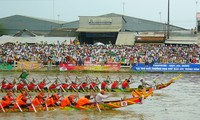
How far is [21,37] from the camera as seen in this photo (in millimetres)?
48312

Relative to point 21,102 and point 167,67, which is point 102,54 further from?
point 21,102

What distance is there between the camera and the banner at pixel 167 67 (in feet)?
116

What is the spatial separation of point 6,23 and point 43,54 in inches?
808

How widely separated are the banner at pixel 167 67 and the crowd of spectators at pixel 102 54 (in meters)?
0.46

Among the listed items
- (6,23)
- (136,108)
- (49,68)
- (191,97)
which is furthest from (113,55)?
(6,23)

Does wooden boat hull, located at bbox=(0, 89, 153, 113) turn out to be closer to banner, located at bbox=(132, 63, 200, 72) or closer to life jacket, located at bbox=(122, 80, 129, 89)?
life jacket, located at bbox=(122, 80, 129, 89)

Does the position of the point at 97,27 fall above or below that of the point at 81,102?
above

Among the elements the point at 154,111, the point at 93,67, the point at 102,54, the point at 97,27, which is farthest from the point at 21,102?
the point at 97,27

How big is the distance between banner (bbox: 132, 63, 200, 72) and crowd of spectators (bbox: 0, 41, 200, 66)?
0.46 m

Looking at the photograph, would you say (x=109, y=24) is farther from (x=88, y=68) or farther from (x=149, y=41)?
(x=88, y=68)

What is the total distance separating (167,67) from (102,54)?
5.99 metres

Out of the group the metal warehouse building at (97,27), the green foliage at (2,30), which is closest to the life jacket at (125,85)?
the metal warehouse building at (97,27)

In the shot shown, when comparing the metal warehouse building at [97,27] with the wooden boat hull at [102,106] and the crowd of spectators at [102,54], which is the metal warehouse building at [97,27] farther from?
the wooden boat hull at [102,106]

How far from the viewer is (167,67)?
35.5 m
